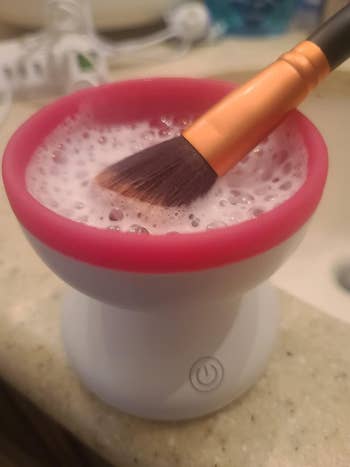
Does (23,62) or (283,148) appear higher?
(283,148)

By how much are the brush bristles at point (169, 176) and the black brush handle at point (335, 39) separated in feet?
0.24

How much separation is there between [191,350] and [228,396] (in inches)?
1.1

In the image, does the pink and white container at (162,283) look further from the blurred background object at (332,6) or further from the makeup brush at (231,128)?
the blurred background object at (332,6)

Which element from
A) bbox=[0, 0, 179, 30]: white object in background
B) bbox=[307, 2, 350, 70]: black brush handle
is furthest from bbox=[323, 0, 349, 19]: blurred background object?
bbox=[307, 2, 350, 70]: black brush handle

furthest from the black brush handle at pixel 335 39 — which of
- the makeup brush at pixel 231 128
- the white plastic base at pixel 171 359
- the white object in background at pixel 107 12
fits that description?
the white object in background at pixel 107 12

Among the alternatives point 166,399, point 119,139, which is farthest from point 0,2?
point 166,399

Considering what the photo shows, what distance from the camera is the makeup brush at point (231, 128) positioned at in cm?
25

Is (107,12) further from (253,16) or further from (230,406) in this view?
Answer: (230,406)

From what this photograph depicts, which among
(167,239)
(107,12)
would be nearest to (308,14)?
(107,12)

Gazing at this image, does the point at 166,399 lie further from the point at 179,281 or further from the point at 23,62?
the point at 23,62

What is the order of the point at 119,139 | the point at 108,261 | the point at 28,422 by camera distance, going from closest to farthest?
the point at 108,261, the point at 119,139, the point at 28,422

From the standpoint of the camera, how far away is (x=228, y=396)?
28 centimetres

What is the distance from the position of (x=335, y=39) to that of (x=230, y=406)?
0.58ft

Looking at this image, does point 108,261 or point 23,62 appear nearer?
point 108,261
